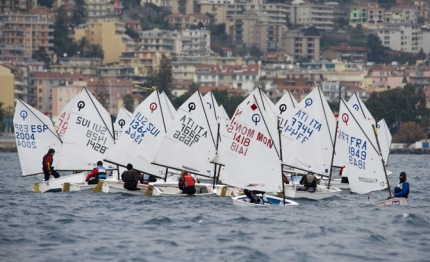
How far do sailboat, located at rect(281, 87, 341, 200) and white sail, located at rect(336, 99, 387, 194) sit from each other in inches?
177

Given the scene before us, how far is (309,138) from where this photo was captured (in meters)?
47.5

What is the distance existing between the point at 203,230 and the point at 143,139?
1384cm

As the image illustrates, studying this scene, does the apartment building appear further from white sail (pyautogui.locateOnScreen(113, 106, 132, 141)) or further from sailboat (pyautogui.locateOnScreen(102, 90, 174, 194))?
sailboat (pyautogui.locateOnScreen(102, 90, 174, 194))

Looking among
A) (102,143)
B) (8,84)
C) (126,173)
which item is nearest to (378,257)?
(126,173)

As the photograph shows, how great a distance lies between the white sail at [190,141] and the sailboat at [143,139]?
2.16m

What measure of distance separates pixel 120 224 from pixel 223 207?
572 cm

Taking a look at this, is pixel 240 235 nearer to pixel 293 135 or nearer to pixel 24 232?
pixel 24 232

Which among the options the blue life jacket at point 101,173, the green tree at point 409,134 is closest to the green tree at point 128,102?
the green tree at point 409,134

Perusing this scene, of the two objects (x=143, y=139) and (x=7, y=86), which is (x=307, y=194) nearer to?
(x=143, y=139)

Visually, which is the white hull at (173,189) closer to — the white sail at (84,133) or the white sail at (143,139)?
the white sail at (143,139)

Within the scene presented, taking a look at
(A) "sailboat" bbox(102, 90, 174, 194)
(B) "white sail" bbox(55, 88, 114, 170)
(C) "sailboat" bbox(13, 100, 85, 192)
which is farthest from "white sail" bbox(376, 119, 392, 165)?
(C) "sailboat" bbox(13, 100, 85, 192)

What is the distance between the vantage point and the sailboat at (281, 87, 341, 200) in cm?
4716

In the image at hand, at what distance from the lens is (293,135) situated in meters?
47.7

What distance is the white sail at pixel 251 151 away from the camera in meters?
40.0
